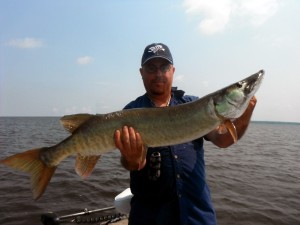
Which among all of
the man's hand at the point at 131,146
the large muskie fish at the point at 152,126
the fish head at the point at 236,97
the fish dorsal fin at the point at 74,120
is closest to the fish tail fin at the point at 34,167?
the large muskie fish at the point at 152,126

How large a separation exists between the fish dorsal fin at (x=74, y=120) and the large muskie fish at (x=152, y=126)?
9 cm

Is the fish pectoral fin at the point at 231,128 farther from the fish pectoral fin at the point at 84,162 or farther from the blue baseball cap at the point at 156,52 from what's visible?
the fish pectoral fin at the point at 84,162

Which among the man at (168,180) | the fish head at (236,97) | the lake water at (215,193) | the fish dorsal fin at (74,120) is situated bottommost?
the lake water at (215,193)

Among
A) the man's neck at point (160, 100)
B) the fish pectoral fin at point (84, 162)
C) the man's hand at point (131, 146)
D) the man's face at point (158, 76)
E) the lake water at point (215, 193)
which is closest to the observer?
→ the man's hand at point (131, 146)

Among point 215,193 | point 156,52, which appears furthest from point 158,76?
point 215,193

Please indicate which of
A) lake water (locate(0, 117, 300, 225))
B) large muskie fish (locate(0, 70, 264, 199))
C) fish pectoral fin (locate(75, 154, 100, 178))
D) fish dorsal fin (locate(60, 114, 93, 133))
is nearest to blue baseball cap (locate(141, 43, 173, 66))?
large muskie fish (locate(0, 70, 264, 199))

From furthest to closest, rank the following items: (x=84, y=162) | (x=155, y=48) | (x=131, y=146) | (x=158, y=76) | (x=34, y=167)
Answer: (x=155, y=48)
(x=158, y=76)
(x=84, y=162)
(x=34, y=167)
(x=131, y=146)

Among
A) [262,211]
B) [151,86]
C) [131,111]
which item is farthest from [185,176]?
[262,211]

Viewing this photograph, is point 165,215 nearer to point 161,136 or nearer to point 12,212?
point 161,136

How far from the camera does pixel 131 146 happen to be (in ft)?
10.7

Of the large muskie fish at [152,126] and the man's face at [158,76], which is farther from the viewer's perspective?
the man's face at [158,76]

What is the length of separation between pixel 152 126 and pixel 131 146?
12.3 inches

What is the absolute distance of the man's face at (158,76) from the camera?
12.5 ft

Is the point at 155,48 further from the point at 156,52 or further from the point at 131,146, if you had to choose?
the point at 131,146
